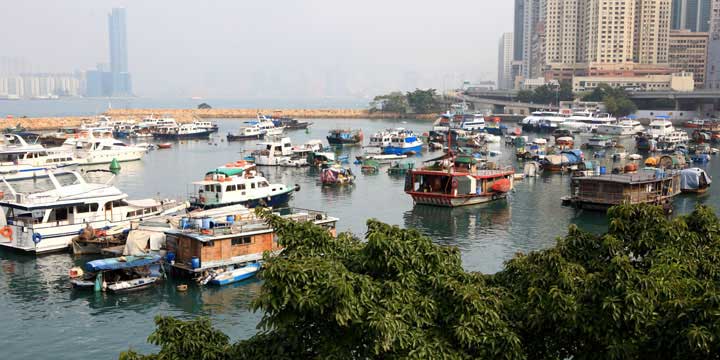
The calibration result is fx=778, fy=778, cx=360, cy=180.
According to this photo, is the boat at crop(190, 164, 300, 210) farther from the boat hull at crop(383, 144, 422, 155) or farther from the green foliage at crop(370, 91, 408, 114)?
the green foliage at crop(370, 91, 408, 114)

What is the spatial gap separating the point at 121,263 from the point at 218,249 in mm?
2210

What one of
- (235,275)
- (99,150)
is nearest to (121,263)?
(235,275)

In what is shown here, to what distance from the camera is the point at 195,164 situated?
47438 mm

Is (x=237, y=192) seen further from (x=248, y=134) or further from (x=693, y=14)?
(x=693, y=14)

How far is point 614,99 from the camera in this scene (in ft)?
308

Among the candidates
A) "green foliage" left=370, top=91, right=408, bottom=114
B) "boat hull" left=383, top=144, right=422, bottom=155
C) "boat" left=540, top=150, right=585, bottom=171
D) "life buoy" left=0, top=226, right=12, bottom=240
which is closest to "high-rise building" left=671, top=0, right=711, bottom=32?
"green foliage" left=370, top=91, right=408, bottom=114

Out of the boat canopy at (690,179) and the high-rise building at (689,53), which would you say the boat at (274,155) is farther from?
the high-rise building at (689,53)

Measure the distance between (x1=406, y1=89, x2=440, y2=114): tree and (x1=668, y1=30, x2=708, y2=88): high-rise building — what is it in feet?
166

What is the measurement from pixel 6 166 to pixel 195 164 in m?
11.7

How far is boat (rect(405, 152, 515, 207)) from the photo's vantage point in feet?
97.8

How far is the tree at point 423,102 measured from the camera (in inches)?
4178

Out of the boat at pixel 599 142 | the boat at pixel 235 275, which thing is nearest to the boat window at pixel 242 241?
the boat at pixel 235 275

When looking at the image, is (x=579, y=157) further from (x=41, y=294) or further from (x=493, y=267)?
(x=41, y=294)

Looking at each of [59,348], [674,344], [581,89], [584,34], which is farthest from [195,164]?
[584,34]
